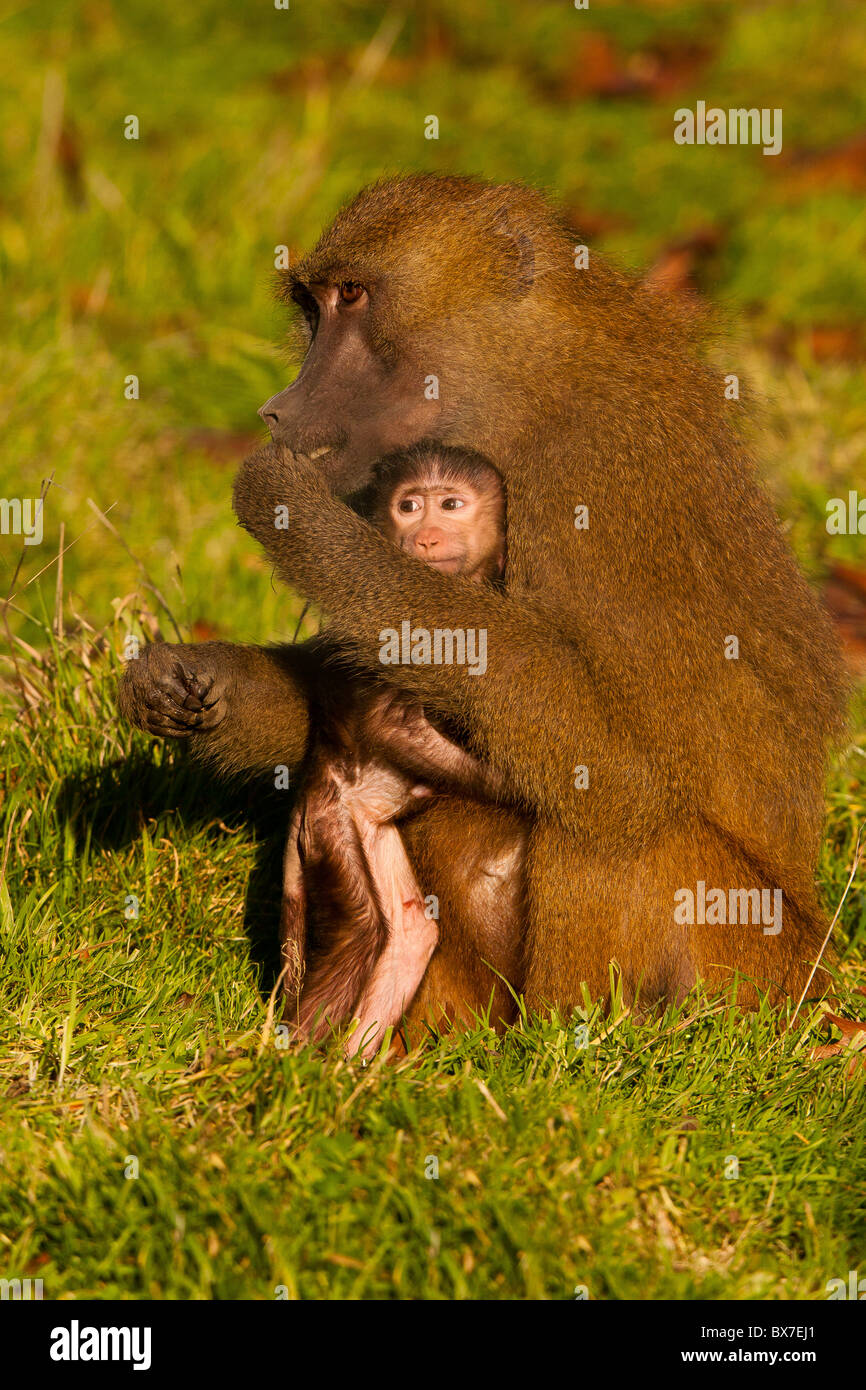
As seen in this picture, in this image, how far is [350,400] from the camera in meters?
3.22

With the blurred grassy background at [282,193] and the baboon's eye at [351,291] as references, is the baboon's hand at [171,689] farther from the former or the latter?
the blurred grassy background at [282,193]

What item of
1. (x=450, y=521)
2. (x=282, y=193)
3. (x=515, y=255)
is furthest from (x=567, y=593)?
(x=282, y=193)

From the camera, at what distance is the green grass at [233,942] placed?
8.14 ft

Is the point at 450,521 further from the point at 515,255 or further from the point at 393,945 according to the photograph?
the point at 393,945

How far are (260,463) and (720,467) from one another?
3.04 ft

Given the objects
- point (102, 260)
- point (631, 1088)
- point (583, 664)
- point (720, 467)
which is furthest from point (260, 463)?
point (102, 260)

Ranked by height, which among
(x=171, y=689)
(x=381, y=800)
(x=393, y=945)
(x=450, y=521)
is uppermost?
(x=450, y=521)

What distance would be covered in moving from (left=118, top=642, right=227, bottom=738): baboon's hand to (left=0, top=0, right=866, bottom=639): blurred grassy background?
1343mm

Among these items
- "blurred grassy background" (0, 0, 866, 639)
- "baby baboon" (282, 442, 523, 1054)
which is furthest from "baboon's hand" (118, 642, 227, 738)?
"blurred grassy background" (0, 0, 866, 639)

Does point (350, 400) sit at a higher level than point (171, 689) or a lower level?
higher

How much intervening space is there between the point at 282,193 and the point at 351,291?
15.9 feet

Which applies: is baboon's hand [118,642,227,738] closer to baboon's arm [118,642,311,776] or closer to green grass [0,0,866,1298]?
baboon's arm [118,642,311,776]

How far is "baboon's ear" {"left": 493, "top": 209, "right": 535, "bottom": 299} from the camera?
126 inches

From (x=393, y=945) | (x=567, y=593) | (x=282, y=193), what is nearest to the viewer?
(x=567, y=593)
